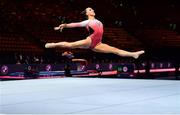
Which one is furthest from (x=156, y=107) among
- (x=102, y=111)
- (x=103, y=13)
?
(x=103, y=13)

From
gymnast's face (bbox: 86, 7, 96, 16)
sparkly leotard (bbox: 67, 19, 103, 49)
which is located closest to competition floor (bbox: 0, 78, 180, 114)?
sparkly leotard (bbox: 67, 19, 103, 49)

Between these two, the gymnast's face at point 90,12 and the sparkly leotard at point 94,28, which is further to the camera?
the gymnast's face at point 90,12

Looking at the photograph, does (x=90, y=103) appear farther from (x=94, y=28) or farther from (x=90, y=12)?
(x=90, y=12)

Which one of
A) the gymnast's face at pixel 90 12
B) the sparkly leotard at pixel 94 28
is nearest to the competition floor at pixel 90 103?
the sparkly leotard at pixel 94 28

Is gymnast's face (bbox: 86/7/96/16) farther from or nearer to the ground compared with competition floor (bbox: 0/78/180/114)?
farther from the ground

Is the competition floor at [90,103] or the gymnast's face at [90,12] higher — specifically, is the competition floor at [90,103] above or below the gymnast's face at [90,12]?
below

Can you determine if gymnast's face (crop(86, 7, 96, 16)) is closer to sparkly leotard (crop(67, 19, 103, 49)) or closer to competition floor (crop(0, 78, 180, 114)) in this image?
sparkly leotard (crop(67, 19, 103, 49))

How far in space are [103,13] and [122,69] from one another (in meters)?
7.27

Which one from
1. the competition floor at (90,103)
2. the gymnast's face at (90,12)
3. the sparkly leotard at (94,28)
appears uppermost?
the gymnast's face at (90,12)

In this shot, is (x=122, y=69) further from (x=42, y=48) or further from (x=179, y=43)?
(x=179, y=43)

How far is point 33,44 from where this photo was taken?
50.3 feet

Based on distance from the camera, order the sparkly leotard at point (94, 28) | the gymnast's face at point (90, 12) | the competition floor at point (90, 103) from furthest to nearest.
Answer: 1. the gymnast's face at point (90, 12)
2. the sparkly leotard at point (94, 28)
3. the competition floor at point (90, 103)

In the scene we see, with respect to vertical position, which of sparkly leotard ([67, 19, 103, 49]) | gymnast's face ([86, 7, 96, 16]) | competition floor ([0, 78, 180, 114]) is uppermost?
gymnast's face ([86, 7, 96, 16])

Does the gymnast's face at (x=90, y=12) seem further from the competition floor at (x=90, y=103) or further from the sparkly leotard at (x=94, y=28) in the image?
the competition floor at (x=90, y=103)
